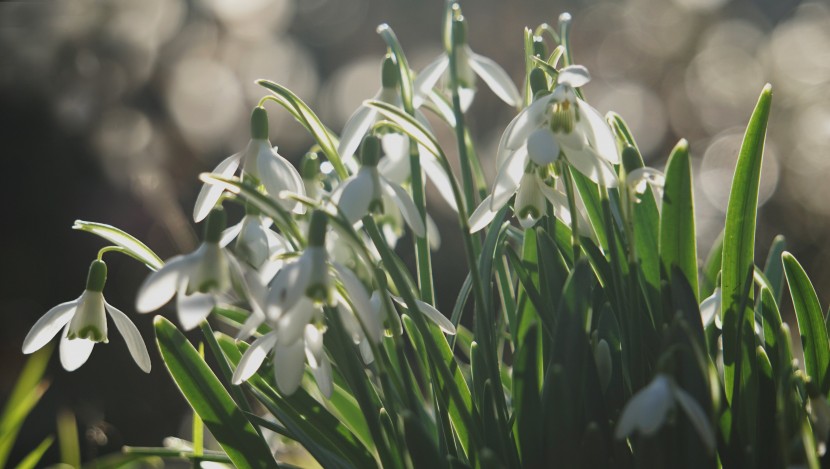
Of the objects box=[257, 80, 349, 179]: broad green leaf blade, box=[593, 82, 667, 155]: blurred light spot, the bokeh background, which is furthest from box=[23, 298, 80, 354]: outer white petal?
box=[593, 82, 667, 155]: blurred light spot

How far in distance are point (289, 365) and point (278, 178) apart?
21cm

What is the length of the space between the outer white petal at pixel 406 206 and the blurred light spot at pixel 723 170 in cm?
456

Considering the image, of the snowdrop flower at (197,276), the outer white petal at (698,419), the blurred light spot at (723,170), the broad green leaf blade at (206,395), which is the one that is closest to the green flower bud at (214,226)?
the snowdrop flower at (197,276)

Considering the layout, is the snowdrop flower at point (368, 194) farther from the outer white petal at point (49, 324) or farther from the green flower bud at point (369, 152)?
the outer white petal at point (49, 324)

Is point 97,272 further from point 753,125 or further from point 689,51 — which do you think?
point 689,51

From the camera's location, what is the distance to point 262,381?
3.45 ft

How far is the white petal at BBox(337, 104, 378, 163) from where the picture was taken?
3.47 feet

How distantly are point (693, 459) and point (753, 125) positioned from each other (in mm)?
386

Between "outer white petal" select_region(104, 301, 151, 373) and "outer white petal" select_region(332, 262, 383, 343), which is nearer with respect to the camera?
"outer white petal" select_region(332, 262, 383, 343)

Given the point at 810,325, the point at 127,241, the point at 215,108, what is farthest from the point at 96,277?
the point at 215,108

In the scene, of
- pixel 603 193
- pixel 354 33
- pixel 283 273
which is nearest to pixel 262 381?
pixel 283 273

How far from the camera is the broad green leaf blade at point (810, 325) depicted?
40.2 inches

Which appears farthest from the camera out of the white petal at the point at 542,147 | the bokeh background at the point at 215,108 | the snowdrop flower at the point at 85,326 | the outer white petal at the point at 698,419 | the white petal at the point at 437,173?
the bokeh background at the point at 215,108

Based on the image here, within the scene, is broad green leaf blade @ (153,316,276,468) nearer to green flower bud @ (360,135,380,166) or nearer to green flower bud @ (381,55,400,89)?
green flower bud @ (360,135,380,166)
